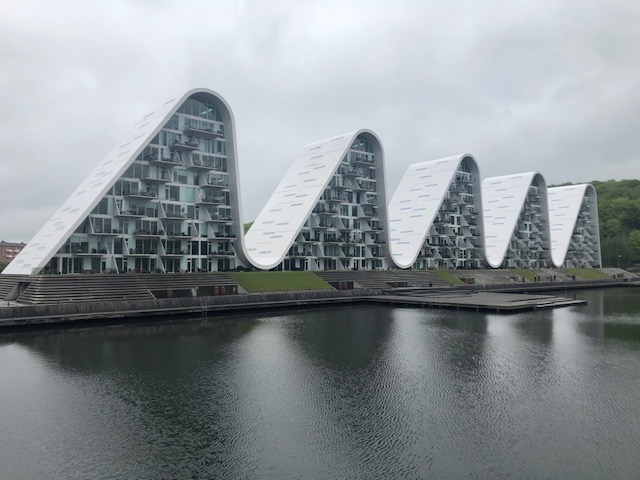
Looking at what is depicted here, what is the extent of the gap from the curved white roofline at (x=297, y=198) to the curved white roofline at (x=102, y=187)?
7.63m

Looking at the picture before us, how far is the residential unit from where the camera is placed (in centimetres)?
11319

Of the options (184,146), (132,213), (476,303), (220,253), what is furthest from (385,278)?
(132,213)

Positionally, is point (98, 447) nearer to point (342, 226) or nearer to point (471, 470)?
point (471, 470)

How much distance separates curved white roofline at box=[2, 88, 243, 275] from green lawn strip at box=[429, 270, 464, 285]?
3374 centimetres

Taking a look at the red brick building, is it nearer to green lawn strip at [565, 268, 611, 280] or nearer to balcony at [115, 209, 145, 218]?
balcony at [115, 209, 145, 218]

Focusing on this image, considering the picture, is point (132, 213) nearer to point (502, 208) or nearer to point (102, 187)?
point (102, 187)

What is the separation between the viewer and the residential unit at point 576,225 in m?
113

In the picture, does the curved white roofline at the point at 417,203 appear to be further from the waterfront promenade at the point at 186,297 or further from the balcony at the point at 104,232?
the balcony at the point at 104,232

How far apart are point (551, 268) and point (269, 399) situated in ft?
323

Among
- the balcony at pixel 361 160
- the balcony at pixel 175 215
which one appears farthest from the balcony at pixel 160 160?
the balcony at pixel 361 160

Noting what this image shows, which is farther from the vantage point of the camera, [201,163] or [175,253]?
[201,163]

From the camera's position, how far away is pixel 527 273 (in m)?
93.4

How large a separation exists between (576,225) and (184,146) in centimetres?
9583

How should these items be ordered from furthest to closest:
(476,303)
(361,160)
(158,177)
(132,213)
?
(361,160) < (158,177) < (132,213) < (476,303)
